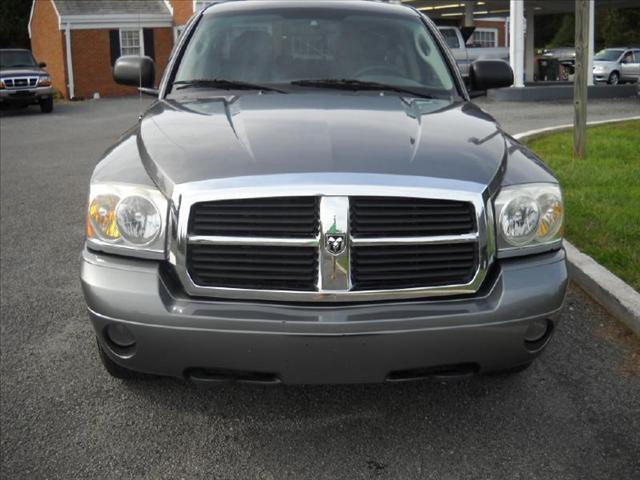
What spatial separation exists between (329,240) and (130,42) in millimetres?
36625

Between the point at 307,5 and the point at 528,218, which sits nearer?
the point at 528,218

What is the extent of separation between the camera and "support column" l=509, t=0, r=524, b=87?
22.6 meters

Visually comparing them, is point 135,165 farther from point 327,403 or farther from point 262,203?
point 327,403

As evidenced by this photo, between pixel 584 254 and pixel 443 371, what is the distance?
9.37ft

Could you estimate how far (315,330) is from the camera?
2.78m

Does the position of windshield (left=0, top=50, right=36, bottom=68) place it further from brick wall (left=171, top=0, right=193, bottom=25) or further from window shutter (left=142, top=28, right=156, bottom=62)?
window shutter (left=142, top=28, right=156, bottom=62)

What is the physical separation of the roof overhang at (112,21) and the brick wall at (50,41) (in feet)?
2.53

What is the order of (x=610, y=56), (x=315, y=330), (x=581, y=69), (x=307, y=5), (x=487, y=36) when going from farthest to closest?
(x=487, y=36) < (x=610, y=56) < (x=581, y=69) < (x=307, y=5) < (x=315, y=330)

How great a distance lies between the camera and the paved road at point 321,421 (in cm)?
302

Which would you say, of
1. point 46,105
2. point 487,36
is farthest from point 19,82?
point 487,36

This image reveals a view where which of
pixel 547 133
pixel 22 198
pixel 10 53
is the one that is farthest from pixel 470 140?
pixel 10 53

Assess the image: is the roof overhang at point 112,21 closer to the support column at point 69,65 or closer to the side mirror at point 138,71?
the support column at point 69,65

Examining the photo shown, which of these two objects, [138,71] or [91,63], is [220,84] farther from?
[91,63]

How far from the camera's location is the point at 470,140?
3379 millimetres
